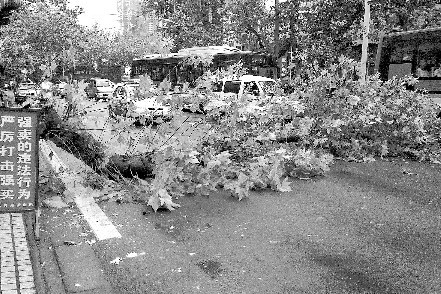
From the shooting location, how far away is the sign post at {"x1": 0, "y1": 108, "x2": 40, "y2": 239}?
14.5ft

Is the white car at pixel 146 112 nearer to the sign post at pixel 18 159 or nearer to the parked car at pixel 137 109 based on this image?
the parked car at pixel 137 109

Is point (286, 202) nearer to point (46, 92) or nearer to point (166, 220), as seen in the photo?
point (166, 220)

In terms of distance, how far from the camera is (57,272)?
168 inches

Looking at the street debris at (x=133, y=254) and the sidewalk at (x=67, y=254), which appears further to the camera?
the street debris at (x=133, y=254)

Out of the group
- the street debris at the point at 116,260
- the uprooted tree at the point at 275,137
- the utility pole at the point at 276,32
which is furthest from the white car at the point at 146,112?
the utility pole at the point at 276,32

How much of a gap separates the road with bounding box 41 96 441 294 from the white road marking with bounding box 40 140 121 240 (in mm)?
122

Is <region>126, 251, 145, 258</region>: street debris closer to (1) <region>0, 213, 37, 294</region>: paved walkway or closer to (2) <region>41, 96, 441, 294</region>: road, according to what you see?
(2) <region>41, 96, 441, 294</region>: road

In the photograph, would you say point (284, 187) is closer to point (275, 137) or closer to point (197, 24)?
point (275, 137)

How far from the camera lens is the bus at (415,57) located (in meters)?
15.8

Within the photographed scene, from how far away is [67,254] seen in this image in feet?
15.4

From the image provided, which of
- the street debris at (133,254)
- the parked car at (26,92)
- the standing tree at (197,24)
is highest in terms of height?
the standing tree at (197,24)

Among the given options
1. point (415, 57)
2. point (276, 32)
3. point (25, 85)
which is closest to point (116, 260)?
point (25, 85)

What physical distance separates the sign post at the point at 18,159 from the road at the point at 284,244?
38.4 inches

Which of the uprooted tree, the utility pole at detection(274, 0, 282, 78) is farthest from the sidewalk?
the utility pole at detection(274, 0, 282, 78)
